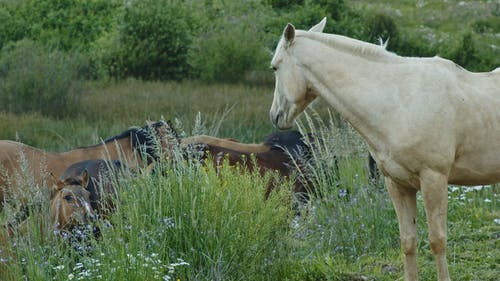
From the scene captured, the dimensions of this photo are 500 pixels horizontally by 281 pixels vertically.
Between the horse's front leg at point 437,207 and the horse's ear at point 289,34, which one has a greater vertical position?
the horse's ear at point 289,34

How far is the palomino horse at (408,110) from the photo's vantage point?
19.4ft

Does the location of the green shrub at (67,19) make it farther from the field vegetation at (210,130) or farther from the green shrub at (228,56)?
the green shrub at (228,56)

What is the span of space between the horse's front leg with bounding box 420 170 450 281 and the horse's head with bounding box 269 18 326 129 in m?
1.05

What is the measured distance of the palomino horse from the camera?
5918 mm

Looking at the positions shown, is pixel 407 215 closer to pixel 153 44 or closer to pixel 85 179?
pixel 85 179

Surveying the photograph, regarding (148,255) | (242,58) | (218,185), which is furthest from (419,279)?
(242,58)

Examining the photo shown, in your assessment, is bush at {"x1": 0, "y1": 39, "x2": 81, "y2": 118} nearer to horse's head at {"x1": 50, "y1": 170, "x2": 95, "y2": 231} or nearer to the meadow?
the meadow

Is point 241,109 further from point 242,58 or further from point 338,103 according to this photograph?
point 338,103

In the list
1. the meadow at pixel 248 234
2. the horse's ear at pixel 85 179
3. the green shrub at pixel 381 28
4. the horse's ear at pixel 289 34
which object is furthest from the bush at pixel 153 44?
the horse's ear at pixel 289 34

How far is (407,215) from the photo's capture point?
6.34 m

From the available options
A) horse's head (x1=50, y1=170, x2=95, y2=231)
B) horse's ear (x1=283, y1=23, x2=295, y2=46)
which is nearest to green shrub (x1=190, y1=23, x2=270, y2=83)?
horse's head (x1=50, y1=170, x2=95, y2=231)

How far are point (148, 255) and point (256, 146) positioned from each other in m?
5.20

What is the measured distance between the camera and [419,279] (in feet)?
23.6

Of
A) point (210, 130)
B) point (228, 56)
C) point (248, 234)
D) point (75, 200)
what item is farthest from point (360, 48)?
point (228, 56)
